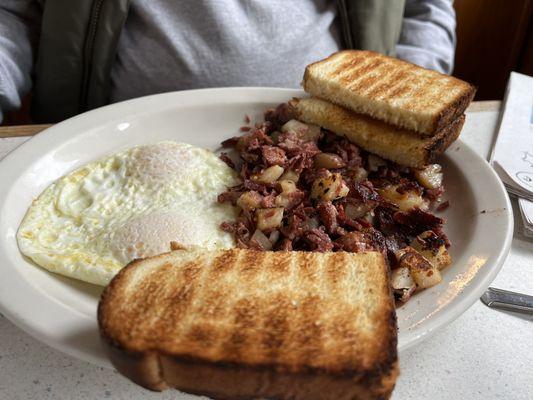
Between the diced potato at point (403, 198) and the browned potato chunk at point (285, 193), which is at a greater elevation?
the browned potato chunk at point (285, 193)

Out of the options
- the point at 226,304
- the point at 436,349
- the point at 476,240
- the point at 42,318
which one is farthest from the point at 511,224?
the point at 42,318

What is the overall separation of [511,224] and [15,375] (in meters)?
1.37

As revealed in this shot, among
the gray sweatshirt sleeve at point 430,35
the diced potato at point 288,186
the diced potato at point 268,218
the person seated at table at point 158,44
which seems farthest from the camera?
the gray sweatshirt sleeve at point 430,35

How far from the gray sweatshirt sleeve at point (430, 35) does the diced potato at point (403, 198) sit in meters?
1.34

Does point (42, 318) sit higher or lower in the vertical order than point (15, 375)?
higher

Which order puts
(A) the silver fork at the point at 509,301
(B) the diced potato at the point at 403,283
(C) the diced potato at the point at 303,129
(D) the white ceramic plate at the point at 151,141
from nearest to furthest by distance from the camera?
(D) the white ceramic plate at the point at 151,141
(B) the diced potato at the point at 403,283
(A) the silver fork at the point at 509,301
(C) the diced potato at the point at 303,129

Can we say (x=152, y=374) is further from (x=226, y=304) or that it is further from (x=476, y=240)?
(x=476, y=240)

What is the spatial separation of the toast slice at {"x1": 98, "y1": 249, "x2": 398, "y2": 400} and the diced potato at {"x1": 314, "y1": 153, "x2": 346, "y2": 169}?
0.60 meters

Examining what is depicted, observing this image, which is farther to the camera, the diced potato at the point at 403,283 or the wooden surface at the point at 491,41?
the wooden surface at the point at 491,41

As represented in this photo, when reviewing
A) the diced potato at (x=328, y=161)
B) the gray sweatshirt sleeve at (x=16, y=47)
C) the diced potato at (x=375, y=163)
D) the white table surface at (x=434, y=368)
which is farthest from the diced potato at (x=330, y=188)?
the gray sweatshirt sleeve at (x=16, y=47)

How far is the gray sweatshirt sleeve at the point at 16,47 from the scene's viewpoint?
7.18 feet

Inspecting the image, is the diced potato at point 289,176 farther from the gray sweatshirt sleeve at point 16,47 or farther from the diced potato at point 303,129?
the gray sweatshirt sleeve at point 16,47

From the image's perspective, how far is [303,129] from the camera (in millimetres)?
1970

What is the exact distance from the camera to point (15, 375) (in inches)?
48.1
